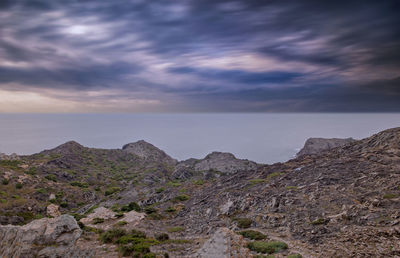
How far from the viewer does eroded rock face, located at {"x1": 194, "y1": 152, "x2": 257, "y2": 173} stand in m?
71.1

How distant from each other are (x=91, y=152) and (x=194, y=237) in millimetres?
85632

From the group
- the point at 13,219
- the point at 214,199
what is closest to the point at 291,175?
the point at 214,199

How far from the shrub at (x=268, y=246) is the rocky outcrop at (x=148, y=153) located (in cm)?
8860

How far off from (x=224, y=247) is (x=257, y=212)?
1171 cm

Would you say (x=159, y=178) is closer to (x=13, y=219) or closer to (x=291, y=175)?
(x=13, y=219)

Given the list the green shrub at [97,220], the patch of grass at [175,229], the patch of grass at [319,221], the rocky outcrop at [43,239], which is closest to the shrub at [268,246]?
the patch of grass at [319,221]

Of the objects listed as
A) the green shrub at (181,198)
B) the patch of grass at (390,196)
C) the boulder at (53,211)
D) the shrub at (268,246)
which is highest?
the patch of grass at (390,196)

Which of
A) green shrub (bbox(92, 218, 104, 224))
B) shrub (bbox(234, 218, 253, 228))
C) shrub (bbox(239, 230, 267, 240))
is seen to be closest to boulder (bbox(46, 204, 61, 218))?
green shrub (bbox(92, 218, 104, 224))

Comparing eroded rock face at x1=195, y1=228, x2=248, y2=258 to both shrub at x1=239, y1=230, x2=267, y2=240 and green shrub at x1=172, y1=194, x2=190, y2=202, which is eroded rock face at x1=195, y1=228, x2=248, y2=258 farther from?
green shrub at x1=172, y1=194, x2=190, y2=202

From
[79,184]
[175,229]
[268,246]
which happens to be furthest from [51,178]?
[268,246]

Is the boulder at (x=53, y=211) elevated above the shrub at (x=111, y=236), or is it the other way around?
the shrub at (x=111, y=236)

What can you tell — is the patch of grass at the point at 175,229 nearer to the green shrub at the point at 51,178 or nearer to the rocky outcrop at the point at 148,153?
the green shrub at the point at 51,178

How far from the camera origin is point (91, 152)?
302 ft

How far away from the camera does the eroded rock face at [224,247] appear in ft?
40.3
